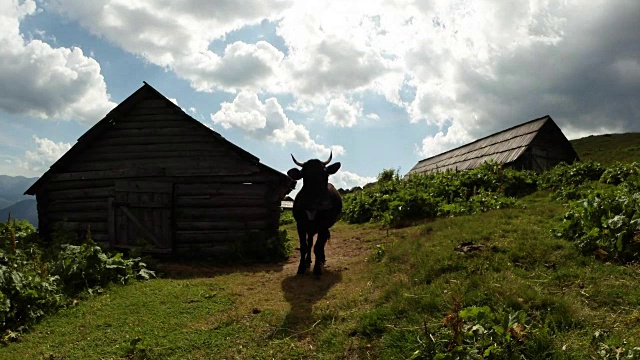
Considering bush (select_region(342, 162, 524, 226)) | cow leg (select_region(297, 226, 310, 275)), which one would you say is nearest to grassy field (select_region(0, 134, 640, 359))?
cow leg (select_region(297, 226, 310, 275))

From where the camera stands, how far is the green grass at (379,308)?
431 centimetres

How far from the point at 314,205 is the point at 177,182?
610 cm

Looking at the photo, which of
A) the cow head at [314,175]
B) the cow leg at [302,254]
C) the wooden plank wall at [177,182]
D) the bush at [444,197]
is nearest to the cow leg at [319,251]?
the cow leg at [302,254]

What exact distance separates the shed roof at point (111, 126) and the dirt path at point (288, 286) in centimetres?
321

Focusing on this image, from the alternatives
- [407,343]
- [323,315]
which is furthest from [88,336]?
[407,343]

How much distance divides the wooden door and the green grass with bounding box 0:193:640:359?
427 centimetres

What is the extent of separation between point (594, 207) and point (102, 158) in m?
13.4

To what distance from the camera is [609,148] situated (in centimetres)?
4241

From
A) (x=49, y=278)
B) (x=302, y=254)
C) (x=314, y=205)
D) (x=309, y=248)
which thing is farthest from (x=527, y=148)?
(x=49, y=278)

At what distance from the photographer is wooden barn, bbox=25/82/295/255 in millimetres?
12562

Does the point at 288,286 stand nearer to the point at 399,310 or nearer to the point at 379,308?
the point at 379,308

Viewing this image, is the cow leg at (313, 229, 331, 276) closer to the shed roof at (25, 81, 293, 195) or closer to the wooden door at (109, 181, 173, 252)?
the shed roof at (25, 81, 293, 195)

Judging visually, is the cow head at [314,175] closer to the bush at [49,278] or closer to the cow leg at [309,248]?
the cow leg at [309,248]

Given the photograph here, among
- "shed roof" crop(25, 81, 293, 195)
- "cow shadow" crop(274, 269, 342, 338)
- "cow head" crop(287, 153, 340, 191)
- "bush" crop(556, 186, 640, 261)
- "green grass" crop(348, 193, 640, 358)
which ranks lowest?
"cow shadow" crop(274, 269, 342, 338)
